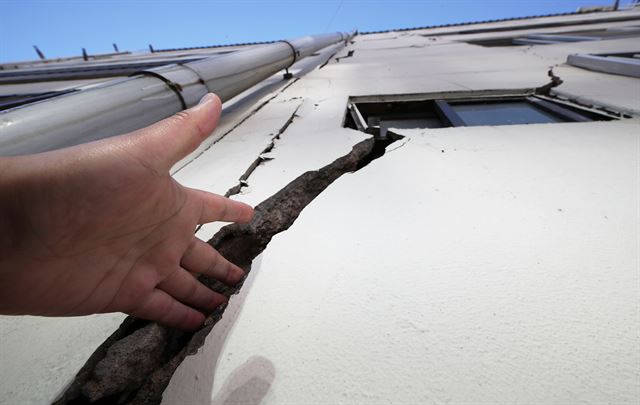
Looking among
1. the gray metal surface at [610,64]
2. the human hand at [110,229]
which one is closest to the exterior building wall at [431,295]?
the human hand at [110,229]

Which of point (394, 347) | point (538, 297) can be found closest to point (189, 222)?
Result: point (394, 347)

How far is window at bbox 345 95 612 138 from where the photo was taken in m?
1.52

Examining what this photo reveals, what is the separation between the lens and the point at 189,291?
0.69m

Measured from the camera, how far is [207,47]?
11562 millimetres

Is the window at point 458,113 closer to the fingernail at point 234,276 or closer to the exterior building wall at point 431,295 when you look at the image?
the exterior building wall at point 431,295

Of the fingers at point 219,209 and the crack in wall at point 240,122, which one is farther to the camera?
the crack in wall at point 240,122

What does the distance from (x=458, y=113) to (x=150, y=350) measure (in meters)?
1.93

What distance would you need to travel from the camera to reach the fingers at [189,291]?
0.66 meters

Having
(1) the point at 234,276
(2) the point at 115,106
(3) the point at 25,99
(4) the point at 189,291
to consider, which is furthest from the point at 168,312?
(3) the point at 25,99

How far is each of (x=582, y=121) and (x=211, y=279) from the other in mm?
1972

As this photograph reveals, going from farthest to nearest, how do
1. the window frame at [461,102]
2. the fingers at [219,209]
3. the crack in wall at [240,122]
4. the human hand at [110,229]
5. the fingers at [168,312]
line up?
1. the window frame at [461,102]
2. the crack in wall at [240,122]
3. the fingers at [219,209]
4. the fingers at [168,312]
5. the human hand at [110,229]

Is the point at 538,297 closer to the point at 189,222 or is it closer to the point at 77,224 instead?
the point at 189,222

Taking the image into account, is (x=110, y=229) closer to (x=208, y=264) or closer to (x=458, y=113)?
(x=208, y=264)

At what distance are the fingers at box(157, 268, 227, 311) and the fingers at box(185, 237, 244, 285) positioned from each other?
0.03 metres
